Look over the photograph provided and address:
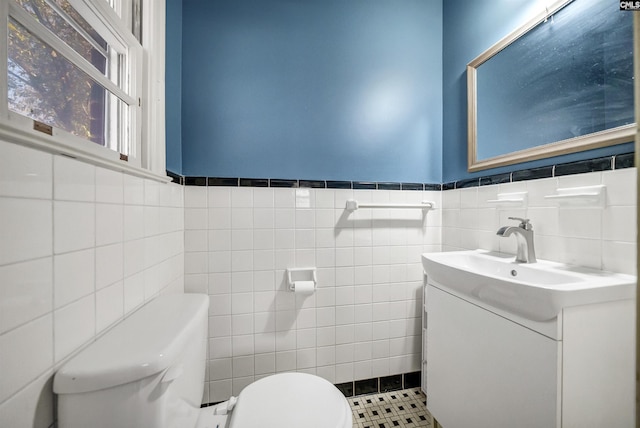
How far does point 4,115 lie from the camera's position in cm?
45

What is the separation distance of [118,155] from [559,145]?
1.65m

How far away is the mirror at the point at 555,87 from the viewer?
2.65 feet

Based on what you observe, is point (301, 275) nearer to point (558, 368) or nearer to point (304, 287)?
point (304, 287)

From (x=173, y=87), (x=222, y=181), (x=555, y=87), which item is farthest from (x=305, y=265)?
(x=555, y=87)

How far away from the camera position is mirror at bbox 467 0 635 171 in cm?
81

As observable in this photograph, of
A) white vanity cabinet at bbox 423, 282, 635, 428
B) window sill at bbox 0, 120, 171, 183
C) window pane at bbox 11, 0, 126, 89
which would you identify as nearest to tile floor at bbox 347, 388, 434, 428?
white vanity cabinet at bbox 423, 282, 635, 428

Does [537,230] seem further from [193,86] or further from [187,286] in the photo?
[193,86]

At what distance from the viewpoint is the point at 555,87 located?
99 centimetres

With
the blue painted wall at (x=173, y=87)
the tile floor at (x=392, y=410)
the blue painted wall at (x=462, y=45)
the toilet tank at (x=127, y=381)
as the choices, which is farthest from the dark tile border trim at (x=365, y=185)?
the tile floor at (x=392, y=410)

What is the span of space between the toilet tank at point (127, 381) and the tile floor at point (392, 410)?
1.04 m

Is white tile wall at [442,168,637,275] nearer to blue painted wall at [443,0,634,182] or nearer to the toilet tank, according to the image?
blue painted wall at [443,0,634,182]

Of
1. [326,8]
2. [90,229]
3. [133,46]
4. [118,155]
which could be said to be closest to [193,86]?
[133,46]

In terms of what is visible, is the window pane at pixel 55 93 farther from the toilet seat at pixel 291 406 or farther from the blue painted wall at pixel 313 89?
the toilet seat at pixel 291 406

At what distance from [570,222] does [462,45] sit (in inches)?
45.8
